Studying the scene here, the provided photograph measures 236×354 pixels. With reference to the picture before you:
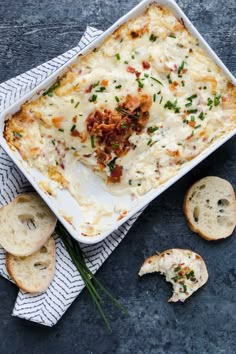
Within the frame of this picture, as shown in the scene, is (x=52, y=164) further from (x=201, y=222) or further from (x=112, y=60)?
(x=201, y=222)

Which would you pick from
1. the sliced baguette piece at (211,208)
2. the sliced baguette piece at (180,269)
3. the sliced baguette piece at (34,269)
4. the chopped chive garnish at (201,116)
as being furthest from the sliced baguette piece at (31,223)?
the chopped chive garnish at (201,116)

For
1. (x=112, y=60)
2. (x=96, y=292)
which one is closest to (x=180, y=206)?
(x=96, y=292)

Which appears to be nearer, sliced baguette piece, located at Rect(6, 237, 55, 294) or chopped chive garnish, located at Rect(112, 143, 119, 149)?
chopped chive garnish, located at Rect(112, 143, 119, 149)

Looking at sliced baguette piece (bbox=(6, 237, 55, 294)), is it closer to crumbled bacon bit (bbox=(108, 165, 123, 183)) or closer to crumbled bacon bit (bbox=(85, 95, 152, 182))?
crumbled bacon bit (bbox=(108, 165, 123, 183))

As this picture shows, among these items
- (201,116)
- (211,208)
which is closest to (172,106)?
(201,116)

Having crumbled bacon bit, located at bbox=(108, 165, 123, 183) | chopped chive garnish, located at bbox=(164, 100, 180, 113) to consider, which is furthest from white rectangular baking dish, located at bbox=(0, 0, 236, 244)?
chopped chive garnish, located at bbox=(164, 100, 180, 113)

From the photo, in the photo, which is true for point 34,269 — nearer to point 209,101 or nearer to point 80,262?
point 80,262
